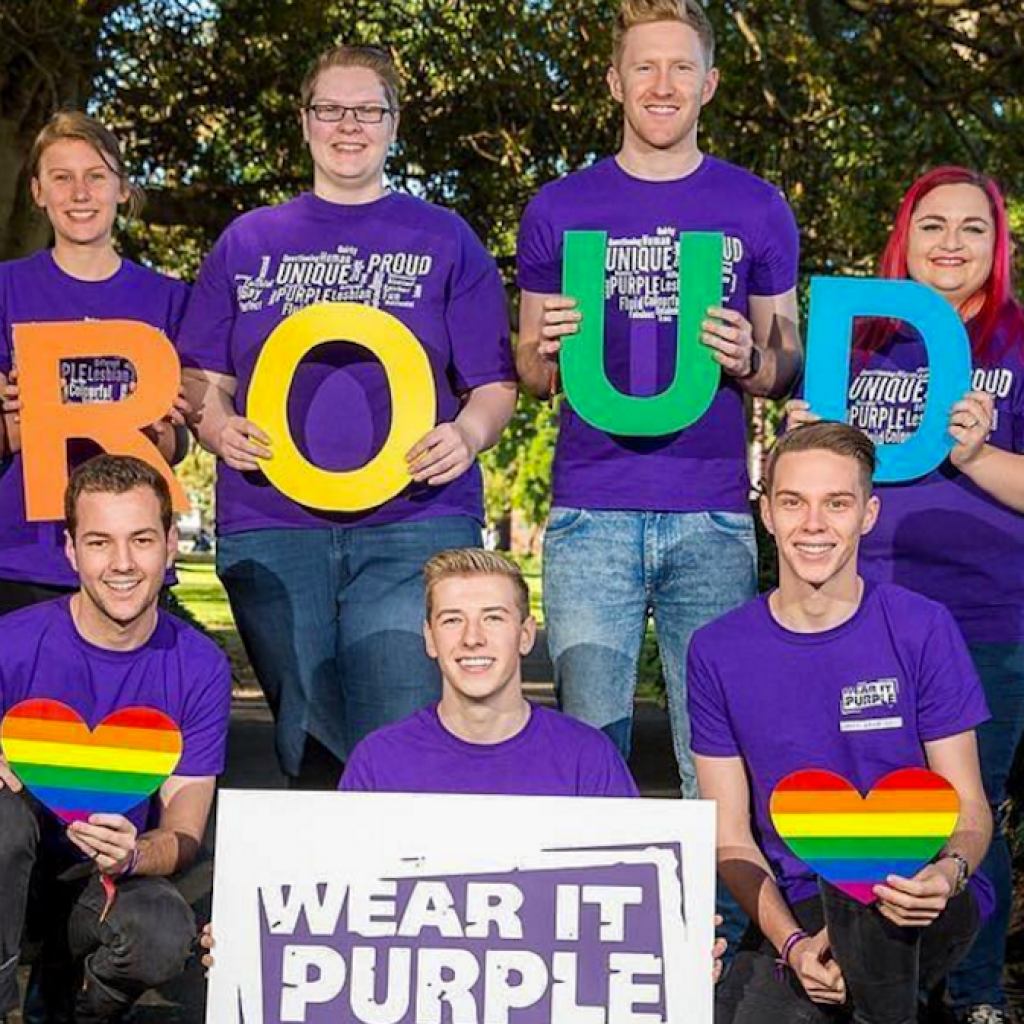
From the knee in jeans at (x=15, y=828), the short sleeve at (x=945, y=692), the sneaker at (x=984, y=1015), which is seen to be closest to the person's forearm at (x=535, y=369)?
the short sleeve at (x=945, y=692)

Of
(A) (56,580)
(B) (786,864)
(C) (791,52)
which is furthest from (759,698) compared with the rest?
(C) (791,52)

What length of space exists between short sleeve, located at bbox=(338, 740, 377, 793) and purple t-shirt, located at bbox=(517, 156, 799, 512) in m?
0.81

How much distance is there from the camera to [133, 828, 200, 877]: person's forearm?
3.64m

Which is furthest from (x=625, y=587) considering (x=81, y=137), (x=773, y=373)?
(x=81, y=137)

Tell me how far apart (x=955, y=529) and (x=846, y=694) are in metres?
0.64

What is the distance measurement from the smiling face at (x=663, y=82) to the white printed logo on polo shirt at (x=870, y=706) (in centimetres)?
132

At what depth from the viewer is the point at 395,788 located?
3.66 meters

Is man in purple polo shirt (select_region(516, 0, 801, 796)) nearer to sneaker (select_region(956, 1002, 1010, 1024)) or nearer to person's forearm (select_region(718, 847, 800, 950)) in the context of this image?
person's forearm (select_region(718, 847, 800, 950))

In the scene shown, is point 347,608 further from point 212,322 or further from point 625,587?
point 212,322

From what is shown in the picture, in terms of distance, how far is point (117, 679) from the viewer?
3.85m

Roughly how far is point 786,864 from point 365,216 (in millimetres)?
1770

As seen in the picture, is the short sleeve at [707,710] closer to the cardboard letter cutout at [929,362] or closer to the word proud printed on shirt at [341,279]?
the cardboard letter cutout at [929,362]

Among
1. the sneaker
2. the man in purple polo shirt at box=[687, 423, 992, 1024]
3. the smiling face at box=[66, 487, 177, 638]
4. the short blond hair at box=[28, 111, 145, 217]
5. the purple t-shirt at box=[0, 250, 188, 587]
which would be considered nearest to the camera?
the man in purple polo shirt at box=[687, 423, 992, 1024]

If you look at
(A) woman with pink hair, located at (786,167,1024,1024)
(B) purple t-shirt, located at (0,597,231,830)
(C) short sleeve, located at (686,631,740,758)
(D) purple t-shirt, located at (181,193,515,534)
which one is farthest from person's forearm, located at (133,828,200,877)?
(A) woman with pink hair, located at (786,167,1024,1024)
